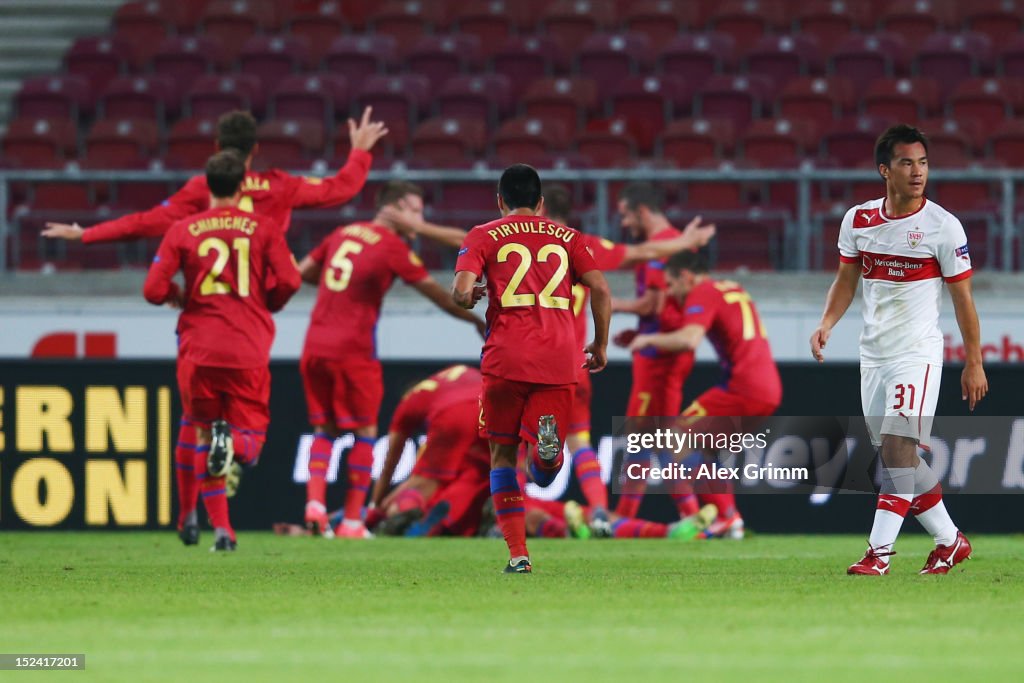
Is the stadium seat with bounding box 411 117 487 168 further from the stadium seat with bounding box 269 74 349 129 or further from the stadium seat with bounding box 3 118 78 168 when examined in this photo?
the stadium seat with bounding box 3 118 78 168

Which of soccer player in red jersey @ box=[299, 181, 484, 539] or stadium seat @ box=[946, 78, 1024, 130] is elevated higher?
stadium seat @ box=[946, 78, 1024, 130]

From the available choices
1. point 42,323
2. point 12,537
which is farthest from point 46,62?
point 12,537

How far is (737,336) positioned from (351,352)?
262 cm

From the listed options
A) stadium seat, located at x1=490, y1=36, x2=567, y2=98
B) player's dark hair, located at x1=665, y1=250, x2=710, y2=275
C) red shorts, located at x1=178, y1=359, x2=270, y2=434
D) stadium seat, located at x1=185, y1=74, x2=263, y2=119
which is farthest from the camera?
stadium seat, located at x1=490, y1=36, x2=567, y2=98

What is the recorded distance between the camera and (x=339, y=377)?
1097cm

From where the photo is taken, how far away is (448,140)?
55.8ft

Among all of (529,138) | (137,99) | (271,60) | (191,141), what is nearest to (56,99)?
(137,99)

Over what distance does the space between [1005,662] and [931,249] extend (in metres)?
2.95

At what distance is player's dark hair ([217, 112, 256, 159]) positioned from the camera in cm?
985

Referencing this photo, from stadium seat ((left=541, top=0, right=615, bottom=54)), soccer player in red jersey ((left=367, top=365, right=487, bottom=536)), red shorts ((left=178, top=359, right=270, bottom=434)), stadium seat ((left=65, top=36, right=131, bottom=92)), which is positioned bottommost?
soccer player in red jersey ((left=367, top=365, right=487, bottom=536))

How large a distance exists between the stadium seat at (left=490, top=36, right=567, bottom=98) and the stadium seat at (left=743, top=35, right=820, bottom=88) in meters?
2.14

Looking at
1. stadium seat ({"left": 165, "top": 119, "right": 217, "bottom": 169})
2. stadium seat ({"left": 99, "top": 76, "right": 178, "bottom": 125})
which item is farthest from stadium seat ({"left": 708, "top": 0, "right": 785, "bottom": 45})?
stadium seat ({"left": 99, "top": 76, "right": 178, "bottom": 125})

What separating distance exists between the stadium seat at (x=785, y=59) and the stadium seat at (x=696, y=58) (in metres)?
0.27

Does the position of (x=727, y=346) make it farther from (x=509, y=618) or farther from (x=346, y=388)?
(x=509, y=618)
